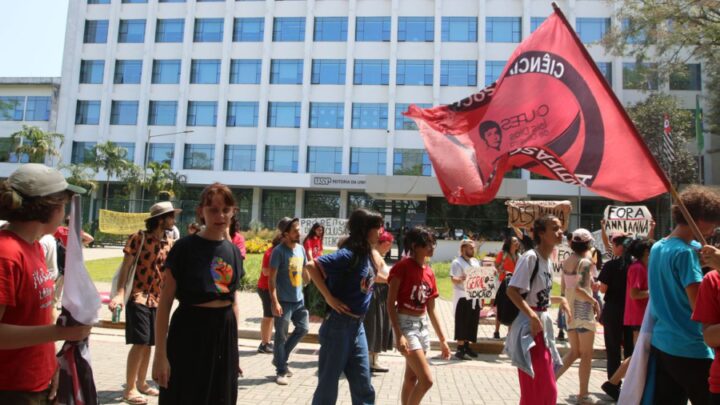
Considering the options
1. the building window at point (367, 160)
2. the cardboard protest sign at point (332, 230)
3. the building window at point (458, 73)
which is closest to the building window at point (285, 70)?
the building window at point (367, 160)

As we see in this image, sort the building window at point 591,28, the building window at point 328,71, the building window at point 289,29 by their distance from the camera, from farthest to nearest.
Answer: the building window at point 289,29 → the building window at point 328,71 → the building window at point 591,28

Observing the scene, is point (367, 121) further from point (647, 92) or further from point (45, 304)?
point (45, 304)

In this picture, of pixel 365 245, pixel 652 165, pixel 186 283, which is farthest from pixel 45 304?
pixel 652 165

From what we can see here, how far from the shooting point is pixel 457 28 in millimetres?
40312

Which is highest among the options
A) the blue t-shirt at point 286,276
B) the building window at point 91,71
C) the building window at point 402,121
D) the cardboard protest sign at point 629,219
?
the building window at point 91,71

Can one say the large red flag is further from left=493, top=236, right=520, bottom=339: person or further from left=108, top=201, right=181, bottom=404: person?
left=493, top=236, right=520, bottom=339: person

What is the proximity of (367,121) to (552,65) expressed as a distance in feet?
119

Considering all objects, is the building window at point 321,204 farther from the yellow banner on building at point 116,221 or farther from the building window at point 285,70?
the yellow banner on building at point 116,221

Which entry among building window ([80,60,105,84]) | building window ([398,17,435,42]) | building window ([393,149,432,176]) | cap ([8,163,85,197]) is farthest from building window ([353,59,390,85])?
cap ([8,163,85,197])

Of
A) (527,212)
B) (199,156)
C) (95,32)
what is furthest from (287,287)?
(95,32)

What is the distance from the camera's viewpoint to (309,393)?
5.34 m

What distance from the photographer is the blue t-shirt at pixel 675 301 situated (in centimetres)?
302

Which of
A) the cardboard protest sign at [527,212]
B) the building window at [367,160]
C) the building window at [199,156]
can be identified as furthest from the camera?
the building window at [199,156]

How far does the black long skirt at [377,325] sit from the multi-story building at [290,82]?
1258 inches
